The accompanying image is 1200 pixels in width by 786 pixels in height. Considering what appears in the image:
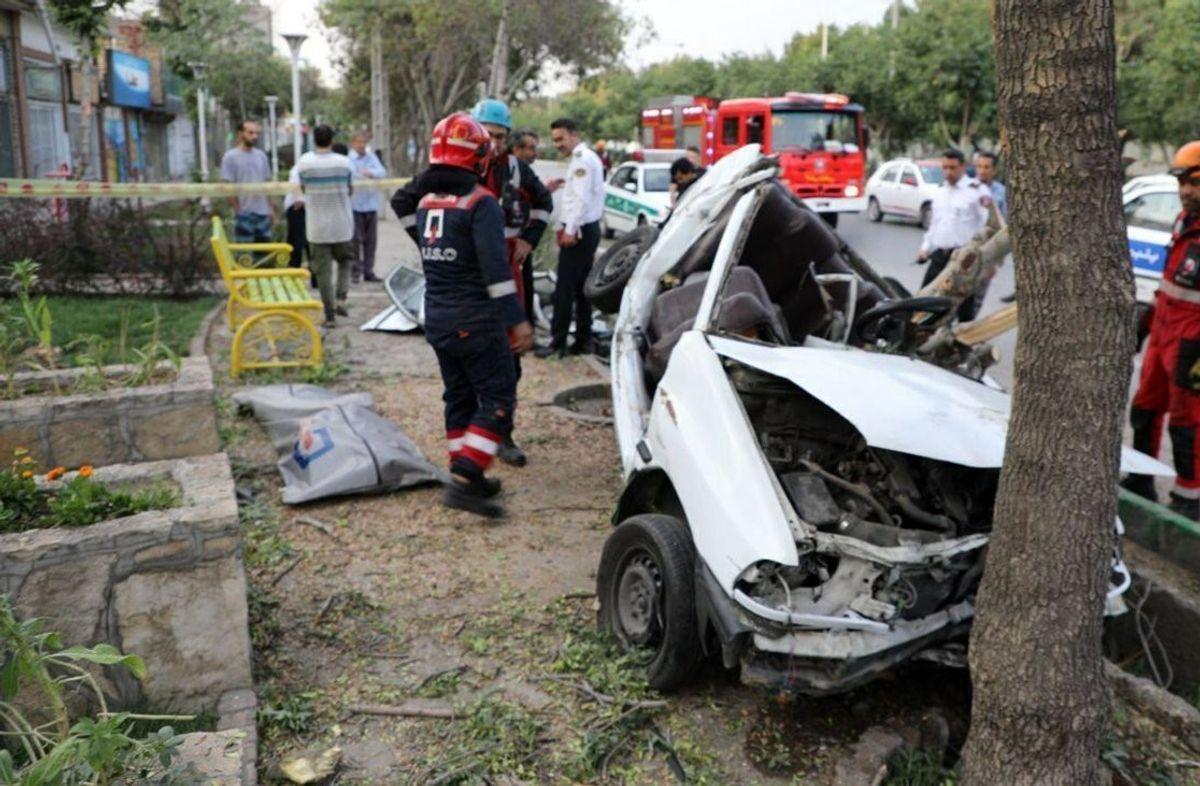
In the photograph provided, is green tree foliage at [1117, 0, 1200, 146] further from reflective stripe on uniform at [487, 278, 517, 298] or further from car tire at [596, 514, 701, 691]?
car tire at [596, 514, 701, 691]

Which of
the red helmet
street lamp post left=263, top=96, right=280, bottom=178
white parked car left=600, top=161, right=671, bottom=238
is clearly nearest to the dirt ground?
the red helmet

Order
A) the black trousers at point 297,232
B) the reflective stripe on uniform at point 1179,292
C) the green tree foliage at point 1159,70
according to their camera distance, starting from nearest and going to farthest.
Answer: the reflective stripe on uniform at point 1179,292 < the black trousers at point 297,232 < the green tree foliage at point 1159,70

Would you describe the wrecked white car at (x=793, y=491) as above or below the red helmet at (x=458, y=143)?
below

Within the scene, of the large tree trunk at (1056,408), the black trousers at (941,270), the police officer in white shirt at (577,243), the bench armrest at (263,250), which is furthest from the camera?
the bench armrest at (263,250)

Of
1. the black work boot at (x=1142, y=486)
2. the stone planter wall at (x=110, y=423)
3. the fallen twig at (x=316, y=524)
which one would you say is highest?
the stone planter wall at (x=110, y=423)

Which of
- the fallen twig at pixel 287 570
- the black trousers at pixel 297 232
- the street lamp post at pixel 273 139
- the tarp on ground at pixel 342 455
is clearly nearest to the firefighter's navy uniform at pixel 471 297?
the tarp on ground at pixel 342 455

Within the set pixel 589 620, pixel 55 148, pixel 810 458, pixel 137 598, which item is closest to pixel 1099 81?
pixel 810 458

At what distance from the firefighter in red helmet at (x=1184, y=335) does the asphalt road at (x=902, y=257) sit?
3.50m

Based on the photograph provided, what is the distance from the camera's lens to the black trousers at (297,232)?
Answer: 456 inches

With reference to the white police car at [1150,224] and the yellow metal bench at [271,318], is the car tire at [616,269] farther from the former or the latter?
the white police car at [1150,224]

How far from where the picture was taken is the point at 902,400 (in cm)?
371

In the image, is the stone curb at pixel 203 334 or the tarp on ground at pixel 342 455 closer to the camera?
the tarp on ground at pixel 342 455

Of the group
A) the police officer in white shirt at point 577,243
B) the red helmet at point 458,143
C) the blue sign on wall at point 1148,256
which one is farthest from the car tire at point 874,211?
the red helmet at point 458,143

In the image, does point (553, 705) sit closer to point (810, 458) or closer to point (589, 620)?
point (589, 620)
